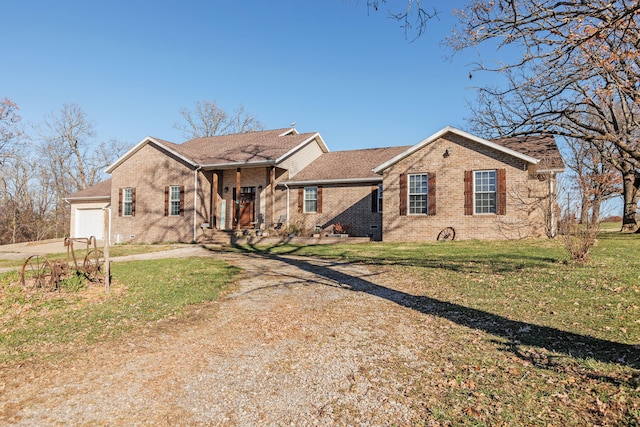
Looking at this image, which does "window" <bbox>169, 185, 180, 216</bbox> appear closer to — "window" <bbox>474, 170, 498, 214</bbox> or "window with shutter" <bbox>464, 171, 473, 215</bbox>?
"window with shutter" <bbox>464, 171, 473, 215</bbox>

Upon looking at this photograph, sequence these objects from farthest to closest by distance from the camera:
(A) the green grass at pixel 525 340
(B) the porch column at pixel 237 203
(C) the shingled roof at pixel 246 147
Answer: (C) the shingled roof at pixel 246 147, (B) the porch column at pixel 237 203, (A) the green grass at pixel 525 340

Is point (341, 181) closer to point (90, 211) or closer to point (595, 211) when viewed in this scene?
point (595, 211)

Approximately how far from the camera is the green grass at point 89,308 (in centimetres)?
561

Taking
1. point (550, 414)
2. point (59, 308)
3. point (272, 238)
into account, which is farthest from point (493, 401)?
point (272, 238)

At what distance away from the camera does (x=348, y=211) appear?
2083cm

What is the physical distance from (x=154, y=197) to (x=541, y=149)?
65.4ft

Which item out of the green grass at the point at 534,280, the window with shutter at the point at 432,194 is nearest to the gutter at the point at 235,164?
the green grass at the point at 534,280

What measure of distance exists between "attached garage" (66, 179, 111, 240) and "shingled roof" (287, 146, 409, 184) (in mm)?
13205

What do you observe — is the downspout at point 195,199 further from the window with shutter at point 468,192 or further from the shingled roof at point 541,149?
the shingled roof at point 541,149

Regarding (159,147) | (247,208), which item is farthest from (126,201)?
(247,208)

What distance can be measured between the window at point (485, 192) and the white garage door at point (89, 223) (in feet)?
74.2

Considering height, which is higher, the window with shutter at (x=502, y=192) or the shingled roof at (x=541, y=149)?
the shingled roof at (x=541, y=149)

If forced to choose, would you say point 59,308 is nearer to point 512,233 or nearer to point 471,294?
point 471,294

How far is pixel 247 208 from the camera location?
22.8 meters
